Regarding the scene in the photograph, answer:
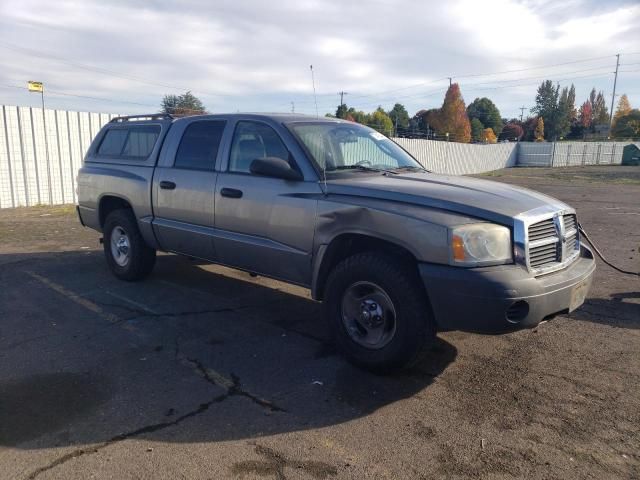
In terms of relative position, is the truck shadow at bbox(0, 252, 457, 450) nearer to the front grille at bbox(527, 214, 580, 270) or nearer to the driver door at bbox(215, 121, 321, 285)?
the driver door at bbox(215, 121, 321, 285)

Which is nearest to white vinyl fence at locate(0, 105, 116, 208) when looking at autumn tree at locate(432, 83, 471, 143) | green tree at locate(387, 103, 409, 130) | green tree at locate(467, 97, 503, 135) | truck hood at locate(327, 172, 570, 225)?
truck hood at locate(327, 172, 570, 225)

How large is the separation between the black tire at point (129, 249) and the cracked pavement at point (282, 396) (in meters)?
0.54

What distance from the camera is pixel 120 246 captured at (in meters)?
6.64

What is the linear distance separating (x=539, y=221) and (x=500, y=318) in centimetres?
84

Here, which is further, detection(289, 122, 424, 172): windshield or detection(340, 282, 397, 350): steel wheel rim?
detection(289, 122, 424, 172): windshield

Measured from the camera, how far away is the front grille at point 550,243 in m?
3.63

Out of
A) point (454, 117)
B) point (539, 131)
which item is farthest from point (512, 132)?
point (454, 117)

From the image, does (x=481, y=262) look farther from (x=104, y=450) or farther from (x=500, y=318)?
(x=104, y=450)

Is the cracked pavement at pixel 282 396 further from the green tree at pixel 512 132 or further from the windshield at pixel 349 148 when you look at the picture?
the green tree at pixel 512 132

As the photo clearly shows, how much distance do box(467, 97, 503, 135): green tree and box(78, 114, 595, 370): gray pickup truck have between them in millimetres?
104838

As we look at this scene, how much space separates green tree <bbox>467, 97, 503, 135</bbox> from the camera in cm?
10288

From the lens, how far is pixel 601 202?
1680cm

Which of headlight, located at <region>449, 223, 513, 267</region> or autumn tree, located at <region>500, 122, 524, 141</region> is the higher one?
autumn tree, located at <region>500, 122, 524, 141</region>

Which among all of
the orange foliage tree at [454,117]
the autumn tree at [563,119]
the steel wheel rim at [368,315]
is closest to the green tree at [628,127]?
the autumn tree at [563,119]
